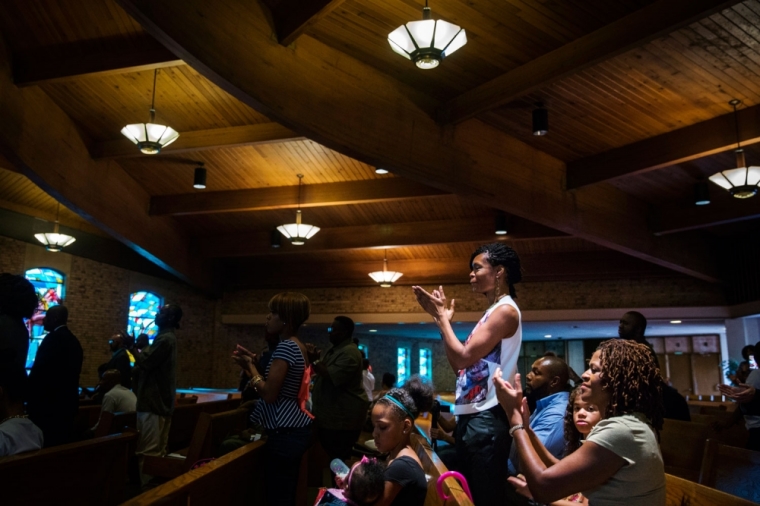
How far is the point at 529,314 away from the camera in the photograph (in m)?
13.2

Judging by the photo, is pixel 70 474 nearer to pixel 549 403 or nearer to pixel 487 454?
pixel 487 454

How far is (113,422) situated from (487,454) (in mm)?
A: 3584

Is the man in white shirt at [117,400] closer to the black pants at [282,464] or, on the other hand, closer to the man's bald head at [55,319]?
the man's bald head at [55,319]

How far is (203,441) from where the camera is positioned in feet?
11.3

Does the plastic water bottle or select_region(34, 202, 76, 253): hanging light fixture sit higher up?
select_region(34, 202, 76, 253): hanging light fixture

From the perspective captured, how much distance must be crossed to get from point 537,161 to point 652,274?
615 centimetres

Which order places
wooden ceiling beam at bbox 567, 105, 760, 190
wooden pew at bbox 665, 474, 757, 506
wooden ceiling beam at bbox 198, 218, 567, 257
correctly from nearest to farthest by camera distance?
wooden pew at bbox 665, 474, 757, 506
wooden ceiling beam at bbox 567, 105, 760, 190
wooden ceiling beam at bbox 198, 218, 567, 257

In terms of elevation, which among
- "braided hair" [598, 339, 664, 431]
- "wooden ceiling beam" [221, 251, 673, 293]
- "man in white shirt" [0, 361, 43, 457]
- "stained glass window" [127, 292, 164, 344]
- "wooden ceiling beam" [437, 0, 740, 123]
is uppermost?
"wooden ceiling beam" [437, 0, 740, 123]

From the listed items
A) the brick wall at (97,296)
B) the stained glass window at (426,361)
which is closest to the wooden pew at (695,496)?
the brick wall at (97,296)

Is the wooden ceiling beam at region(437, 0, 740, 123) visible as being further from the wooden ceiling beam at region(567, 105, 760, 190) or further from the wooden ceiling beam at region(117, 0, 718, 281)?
the wooden ceiling beam at region(567, 105, 760, 190)

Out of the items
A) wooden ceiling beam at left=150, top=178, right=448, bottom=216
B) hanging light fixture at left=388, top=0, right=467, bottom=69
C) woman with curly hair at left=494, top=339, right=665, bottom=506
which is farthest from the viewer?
wooden ceiling beam at left=150, top=178, right=448, bottom=216

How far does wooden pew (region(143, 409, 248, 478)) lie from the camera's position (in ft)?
11.2

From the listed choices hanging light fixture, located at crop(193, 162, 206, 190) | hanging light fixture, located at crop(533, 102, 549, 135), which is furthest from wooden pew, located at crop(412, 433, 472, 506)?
hanging light fixture, located at crop(193, 162, 206, 190)

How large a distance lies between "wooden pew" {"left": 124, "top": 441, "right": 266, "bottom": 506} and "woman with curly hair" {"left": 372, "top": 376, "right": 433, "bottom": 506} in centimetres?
61
